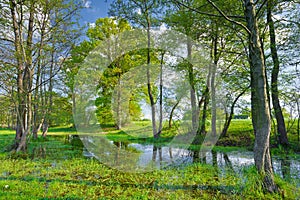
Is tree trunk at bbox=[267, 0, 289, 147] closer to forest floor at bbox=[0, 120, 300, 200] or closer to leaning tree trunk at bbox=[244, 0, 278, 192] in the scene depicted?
forest floor at bbox=[0, 120, 300, 200]

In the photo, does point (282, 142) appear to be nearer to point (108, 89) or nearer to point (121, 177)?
point (121, 177)

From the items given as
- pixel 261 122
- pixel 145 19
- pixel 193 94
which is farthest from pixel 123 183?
pixel 145 19

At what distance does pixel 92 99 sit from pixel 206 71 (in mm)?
6475

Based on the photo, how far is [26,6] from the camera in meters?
6.93

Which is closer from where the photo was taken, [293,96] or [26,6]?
[26,6]

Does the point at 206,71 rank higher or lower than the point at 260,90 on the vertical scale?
higher

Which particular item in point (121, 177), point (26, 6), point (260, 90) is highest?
point (26, 6)

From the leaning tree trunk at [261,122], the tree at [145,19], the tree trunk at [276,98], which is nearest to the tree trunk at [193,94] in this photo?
the tree at [145,19]

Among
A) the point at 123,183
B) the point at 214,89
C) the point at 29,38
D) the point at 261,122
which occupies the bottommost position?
the point at 123,183

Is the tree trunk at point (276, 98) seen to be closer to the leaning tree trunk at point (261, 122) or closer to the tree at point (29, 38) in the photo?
the leaning tree trunk at point (261, 122)

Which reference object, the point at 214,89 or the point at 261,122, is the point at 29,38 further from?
the point at 261,122

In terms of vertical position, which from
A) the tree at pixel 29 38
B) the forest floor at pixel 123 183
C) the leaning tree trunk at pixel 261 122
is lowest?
the forest floor at pixel 123 183


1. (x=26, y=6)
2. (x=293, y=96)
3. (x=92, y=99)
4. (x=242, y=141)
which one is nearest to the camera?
(x=26, y=6)

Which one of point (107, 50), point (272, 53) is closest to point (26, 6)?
point (107, 50)
